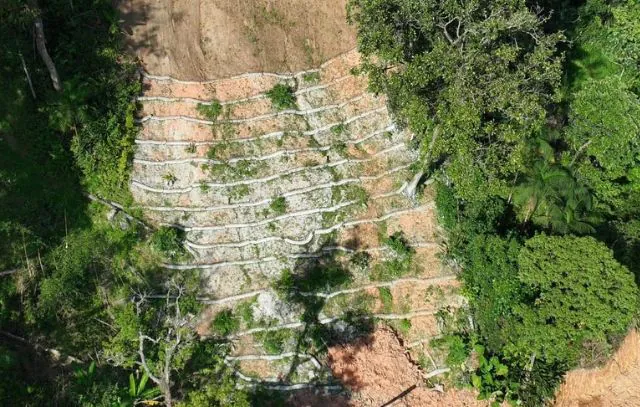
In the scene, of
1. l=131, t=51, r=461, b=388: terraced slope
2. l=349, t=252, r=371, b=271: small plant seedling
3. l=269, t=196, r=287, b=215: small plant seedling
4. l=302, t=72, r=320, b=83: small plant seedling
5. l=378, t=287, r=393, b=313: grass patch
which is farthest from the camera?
l=302, t=72, r=320, b=83: small plant seedling

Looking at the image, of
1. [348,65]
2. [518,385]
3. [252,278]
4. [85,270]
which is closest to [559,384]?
[518,385]

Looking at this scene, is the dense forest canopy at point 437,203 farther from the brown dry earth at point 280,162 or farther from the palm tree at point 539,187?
the brown dry earth at point 280,162

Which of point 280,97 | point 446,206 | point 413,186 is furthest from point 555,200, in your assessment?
point 280,97

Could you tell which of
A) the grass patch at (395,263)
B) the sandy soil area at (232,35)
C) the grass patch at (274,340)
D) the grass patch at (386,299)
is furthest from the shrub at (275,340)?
the sandy soil area at (232,35)

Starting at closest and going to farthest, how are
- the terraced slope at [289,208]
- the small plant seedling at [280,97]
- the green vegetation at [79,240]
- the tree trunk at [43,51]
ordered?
the green vegetation at [79,240]
the terraced slope at [289,208]
the tree trunk at [43,51]
the small plant seedling at [280,97]

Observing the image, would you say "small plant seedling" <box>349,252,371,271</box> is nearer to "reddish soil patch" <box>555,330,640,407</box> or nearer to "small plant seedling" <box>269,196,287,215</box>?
"small plant seedling" <box>269,196,287,215</box>

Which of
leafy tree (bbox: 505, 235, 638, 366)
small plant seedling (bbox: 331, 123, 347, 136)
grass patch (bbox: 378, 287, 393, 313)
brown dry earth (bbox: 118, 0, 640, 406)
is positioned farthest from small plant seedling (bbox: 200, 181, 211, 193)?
leafy tree (bbox: 505, 235, 638, 366)

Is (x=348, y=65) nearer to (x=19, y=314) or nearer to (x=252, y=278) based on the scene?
(x=252, y=278)
